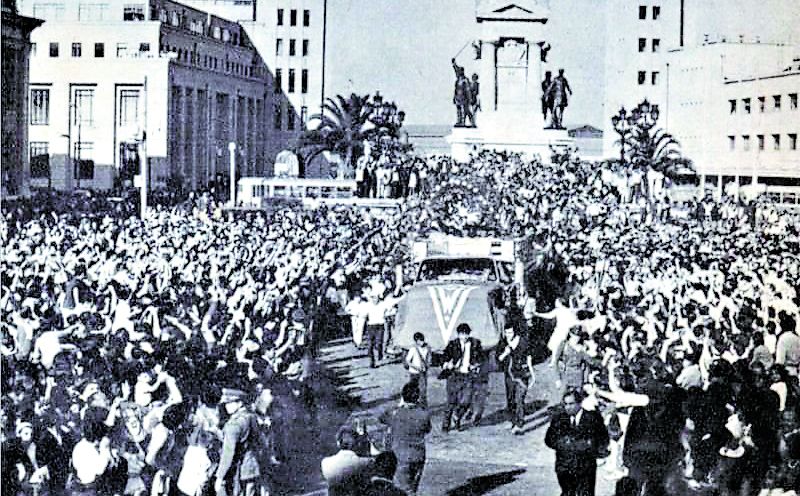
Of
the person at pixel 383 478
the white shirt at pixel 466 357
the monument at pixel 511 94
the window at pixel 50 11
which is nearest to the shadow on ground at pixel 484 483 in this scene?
the white shirt at pixel 466 357

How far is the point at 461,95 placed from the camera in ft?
54.6

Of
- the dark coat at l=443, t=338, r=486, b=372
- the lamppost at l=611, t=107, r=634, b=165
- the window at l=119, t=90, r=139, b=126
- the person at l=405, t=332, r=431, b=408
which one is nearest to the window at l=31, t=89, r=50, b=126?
the window at l=119, t=90, r=139, b=126

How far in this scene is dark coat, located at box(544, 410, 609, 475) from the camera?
18.7 feet

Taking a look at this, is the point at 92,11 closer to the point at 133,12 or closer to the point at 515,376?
the point at 133,12

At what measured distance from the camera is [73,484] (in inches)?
203

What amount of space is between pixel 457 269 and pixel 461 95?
5850 mm

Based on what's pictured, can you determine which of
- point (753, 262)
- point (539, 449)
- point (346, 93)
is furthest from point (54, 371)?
point (346, 93)

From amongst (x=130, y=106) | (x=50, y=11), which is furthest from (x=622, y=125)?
(x=50, y=11)

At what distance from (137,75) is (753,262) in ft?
24.4

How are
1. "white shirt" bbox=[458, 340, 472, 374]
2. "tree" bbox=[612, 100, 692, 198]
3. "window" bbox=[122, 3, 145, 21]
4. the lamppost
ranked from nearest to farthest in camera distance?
"white shirt" bbox=[458, 340, 472, 374] → "window" bbox=[122, 3, 145, 21] → "tree" bbox=[612, 100, 692, 198] → the lamppost

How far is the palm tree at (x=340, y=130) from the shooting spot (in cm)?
1393

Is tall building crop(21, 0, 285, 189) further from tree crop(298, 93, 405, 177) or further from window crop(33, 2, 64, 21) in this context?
tree crop(298, 93, 405, 177)

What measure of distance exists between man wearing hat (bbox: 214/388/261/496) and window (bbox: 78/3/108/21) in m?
7.30

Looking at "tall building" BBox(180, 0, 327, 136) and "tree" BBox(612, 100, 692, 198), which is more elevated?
"tall building" BBox(180, 0, 327, 136)
